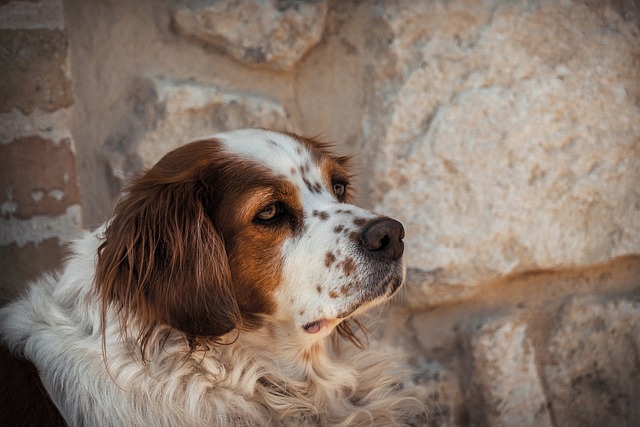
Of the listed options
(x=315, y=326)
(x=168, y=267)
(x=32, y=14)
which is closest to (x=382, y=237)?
(x=315, y=326)

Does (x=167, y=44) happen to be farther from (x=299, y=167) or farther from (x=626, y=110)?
(x=626, y=110)

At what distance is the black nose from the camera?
2039 millimetres

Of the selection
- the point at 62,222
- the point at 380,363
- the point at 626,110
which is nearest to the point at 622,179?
the point at 626,110

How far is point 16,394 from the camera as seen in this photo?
6.41 feet

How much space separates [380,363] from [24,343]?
1.09 metres

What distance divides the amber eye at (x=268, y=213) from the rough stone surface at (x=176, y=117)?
1.94ft

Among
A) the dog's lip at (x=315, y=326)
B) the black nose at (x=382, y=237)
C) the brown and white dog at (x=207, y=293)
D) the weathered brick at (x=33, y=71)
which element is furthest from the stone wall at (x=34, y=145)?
the black nose at (x=382, y=237)

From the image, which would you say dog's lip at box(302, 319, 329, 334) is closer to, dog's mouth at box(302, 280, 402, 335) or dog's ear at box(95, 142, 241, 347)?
dog's mouth at box(302, 280, 402, 335)

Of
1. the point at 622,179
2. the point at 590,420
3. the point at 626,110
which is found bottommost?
the point at 590,420

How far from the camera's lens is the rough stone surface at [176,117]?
103 inches

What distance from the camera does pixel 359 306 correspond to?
2.08 meters

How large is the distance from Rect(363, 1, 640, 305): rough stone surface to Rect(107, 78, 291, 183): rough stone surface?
16.2 inches

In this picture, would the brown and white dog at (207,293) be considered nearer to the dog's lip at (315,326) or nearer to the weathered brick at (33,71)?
the dog's lip at (315,326)

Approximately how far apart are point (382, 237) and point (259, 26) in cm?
93
